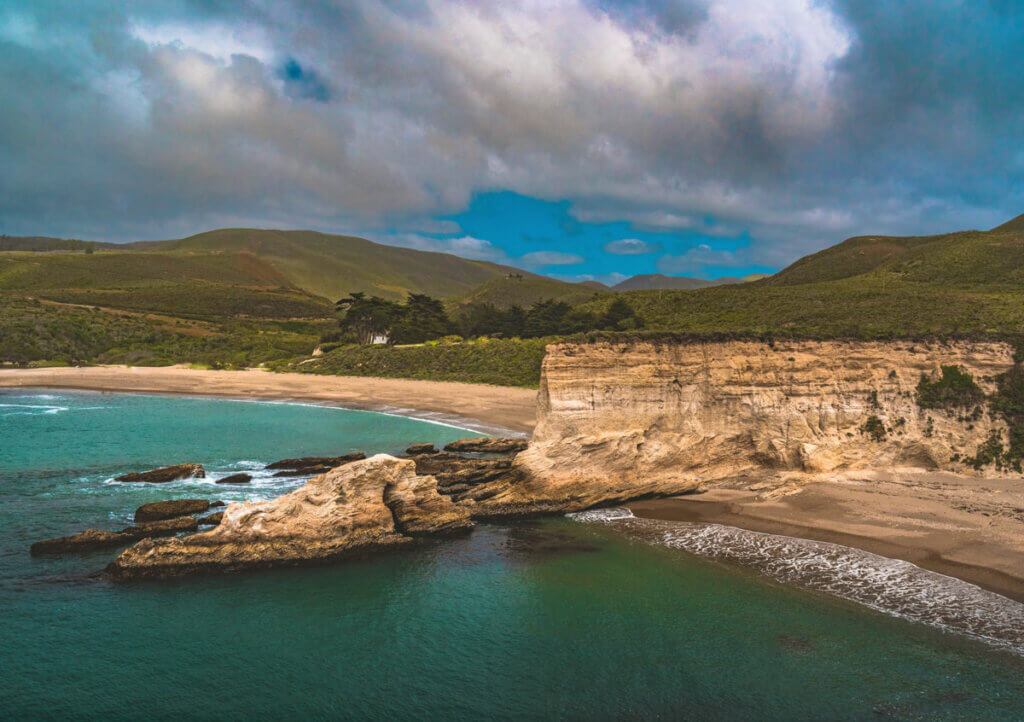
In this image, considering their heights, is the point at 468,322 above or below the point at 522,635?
above

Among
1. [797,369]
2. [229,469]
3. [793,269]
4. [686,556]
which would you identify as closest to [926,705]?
→ [686,556]

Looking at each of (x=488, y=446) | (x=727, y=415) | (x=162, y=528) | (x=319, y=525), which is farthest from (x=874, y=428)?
(x=162, y=528)

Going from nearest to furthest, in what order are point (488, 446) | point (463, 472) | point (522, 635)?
point (522, 635) → point (463, 472) → point (488, 446)

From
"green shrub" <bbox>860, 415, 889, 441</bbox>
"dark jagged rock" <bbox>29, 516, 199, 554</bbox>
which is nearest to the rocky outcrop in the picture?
"dark jagged rock" <bbox>29, 516, 199, 554</bbox>

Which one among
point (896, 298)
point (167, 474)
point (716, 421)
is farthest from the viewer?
point (896, 298)

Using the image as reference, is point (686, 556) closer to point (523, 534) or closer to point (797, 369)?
point (523, 534)

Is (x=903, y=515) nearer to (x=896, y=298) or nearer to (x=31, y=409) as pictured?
(x=896, y=298)

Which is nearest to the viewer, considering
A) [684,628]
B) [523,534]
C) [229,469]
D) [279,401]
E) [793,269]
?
[684,628]
